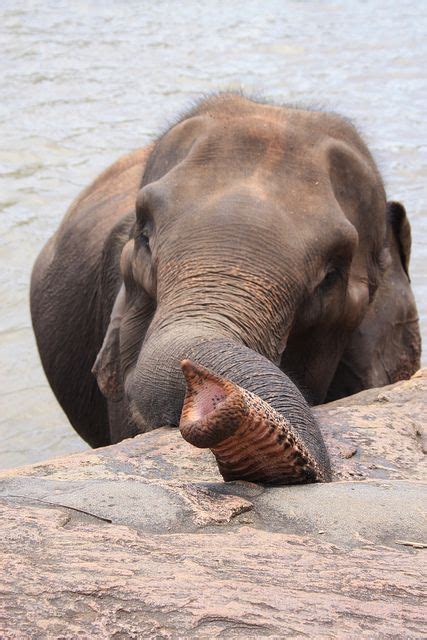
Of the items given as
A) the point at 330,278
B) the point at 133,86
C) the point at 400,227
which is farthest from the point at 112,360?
the point at 133,86

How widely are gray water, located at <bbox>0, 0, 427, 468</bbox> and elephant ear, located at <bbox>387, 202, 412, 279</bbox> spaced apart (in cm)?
201

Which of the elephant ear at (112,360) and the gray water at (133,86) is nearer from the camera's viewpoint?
the elephant ear at (112,360)

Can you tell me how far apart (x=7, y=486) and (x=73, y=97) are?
9.89 meters

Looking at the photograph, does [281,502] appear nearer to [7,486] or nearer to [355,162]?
[7,486]

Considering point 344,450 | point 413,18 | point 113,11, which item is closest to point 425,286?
point 344,450

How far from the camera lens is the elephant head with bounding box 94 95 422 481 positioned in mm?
3461

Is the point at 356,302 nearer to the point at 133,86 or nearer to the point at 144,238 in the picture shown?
the point at 144,238

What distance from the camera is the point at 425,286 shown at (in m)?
7.75

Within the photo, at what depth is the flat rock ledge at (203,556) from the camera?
5.84ft

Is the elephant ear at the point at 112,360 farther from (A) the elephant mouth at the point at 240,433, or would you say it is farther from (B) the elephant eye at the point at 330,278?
(A) the elephant mouth at the point at 240,433

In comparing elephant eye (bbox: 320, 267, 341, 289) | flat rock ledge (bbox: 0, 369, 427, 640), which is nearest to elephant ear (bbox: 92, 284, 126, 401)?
elephant eye (bbox: 320, 267, 341, 289)

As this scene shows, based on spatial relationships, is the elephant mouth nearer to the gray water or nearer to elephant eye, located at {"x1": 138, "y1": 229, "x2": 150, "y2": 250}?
elephant eye, located at {"x1": 138, "y1": 229, "x2": 150, "y2": 250}

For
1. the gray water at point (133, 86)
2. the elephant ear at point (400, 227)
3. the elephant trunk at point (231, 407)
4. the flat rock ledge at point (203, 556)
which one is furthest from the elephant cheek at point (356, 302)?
the gray water at point (133, 86)

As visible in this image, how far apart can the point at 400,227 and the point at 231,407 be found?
2.53 meters
